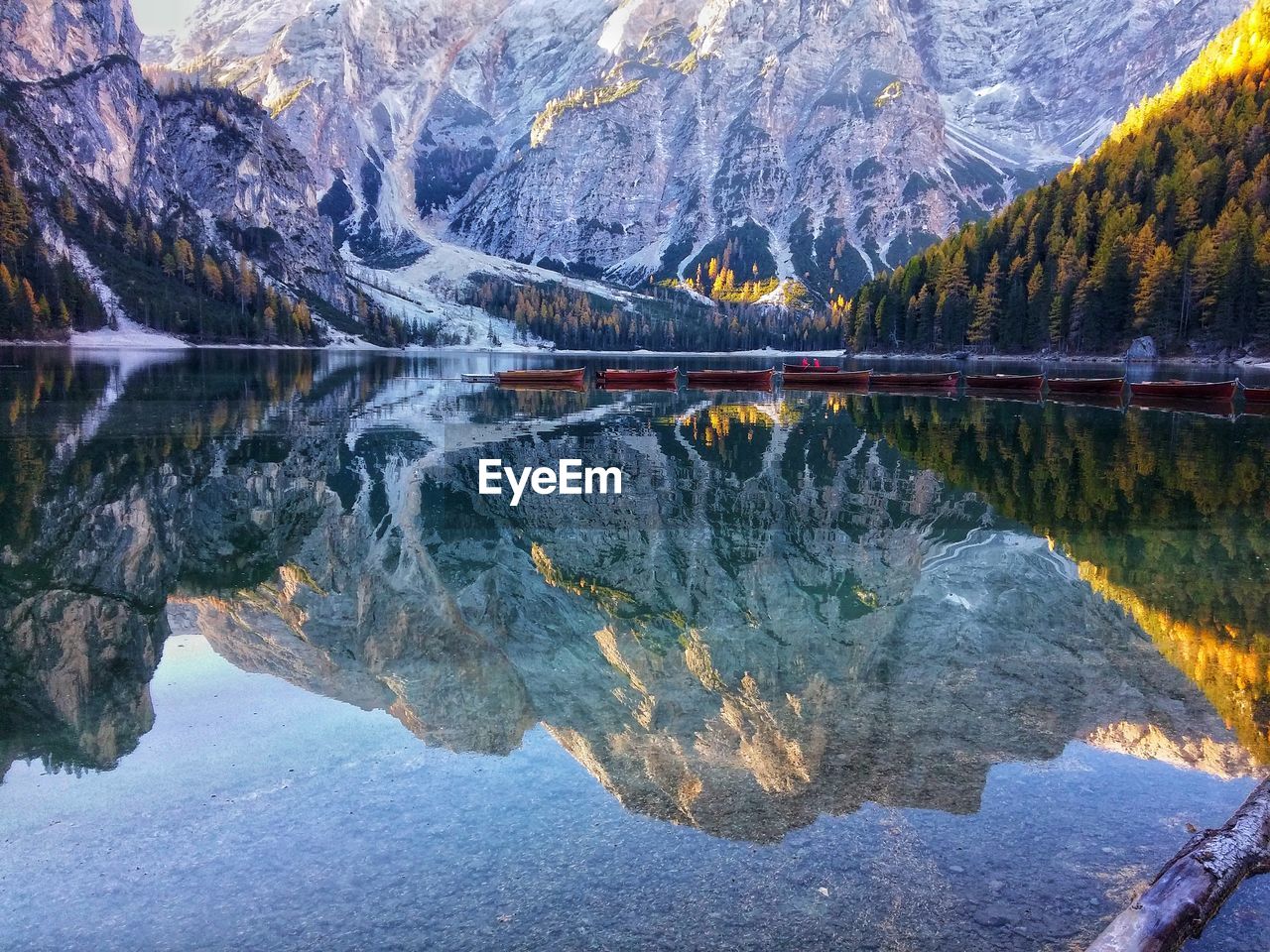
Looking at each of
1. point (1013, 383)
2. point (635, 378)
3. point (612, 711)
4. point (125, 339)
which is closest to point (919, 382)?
point (1013, 383)

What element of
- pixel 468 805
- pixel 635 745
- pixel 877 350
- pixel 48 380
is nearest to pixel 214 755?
pixel 468 805

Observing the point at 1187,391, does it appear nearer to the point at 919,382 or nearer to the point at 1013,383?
the point at 1013,383

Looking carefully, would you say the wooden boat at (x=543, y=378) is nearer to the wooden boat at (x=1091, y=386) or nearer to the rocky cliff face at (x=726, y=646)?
the wooden boat at (x=1091, y=386)

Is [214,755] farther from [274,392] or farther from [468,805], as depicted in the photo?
[274,392]

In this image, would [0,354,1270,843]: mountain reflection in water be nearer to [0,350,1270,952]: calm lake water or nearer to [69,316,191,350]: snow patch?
[0,350,1270,952]: calm lake water

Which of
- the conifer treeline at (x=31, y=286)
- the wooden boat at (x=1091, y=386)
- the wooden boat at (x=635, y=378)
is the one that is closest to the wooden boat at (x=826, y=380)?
the wooden boat at (x=635, y=378)

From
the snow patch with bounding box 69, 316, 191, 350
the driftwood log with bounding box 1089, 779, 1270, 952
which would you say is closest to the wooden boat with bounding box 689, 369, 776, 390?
the driftwood log with bounding box 1089, 779, 1270, 952
